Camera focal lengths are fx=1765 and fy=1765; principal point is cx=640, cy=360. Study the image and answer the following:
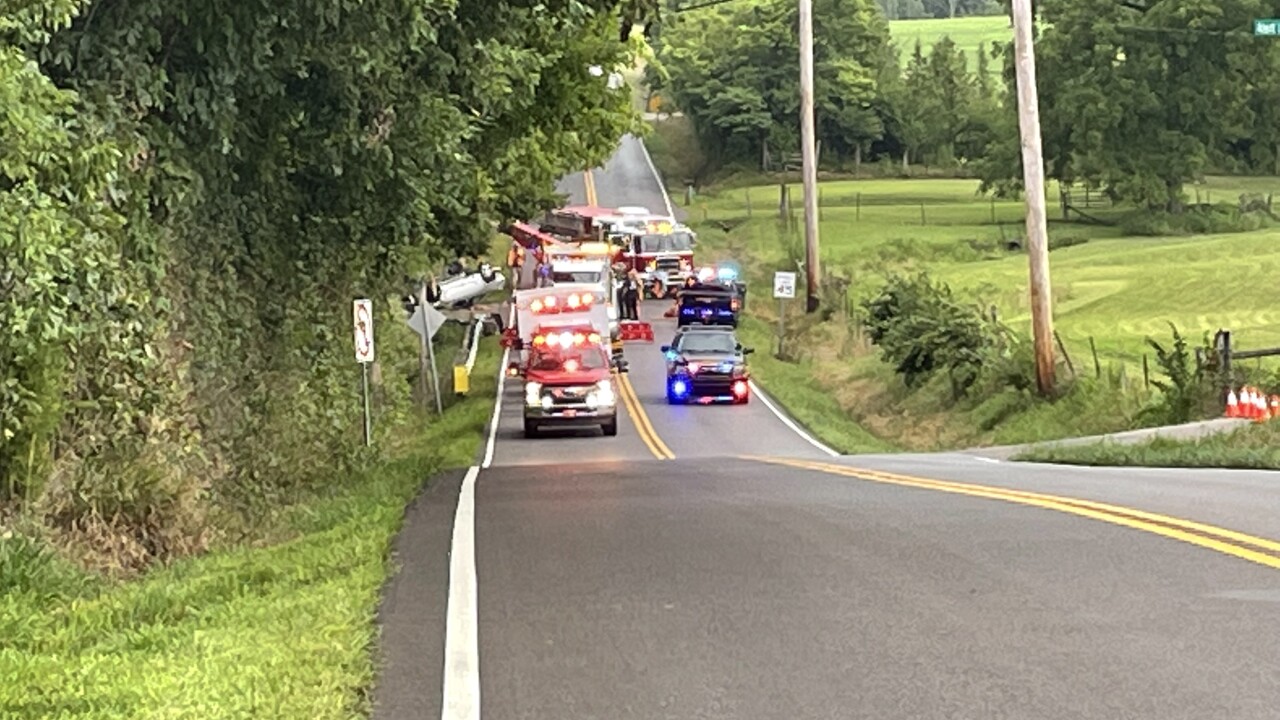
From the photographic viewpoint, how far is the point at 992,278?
6325 cm

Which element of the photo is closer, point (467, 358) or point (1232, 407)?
point (1232, 407)

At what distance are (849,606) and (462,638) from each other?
204 cm

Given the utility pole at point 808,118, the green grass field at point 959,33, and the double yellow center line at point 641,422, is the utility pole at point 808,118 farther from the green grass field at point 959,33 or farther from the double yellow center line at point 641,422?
the green grass field at point 959,33

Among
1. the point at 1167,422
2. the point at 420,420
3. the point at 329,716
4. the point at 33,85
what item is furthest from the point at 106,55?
the point at 420,420

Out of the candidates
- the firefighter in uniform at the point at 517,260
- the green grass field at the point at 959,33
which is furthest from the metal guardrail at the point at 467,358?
the green grass field at the point at 959,33

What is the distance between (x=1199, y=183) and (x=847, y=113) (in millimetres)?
22164

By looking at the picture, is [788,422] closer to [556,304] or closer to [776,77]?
[556,304]

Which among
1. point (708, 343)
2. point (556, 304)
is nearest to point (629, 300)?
point (556, 304)

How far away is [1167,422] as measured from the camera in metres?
29.9

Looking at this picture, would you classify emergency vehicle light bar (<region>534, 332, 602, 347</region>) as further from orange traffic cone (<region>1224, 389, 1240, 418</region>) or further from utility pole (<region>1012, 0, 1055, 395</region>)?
orange traffic cone (<region>1224, 389, 1240, 418</region>)

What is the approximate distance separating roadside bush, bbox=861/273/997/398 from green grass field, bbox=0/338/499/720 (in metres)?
25.0

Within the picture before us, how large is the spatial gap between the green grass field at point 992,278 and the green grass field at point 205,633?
21907mm

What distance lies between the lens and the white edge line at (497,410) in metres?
32.5

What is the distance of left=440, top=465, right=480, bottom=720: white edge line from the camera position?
7.42m
